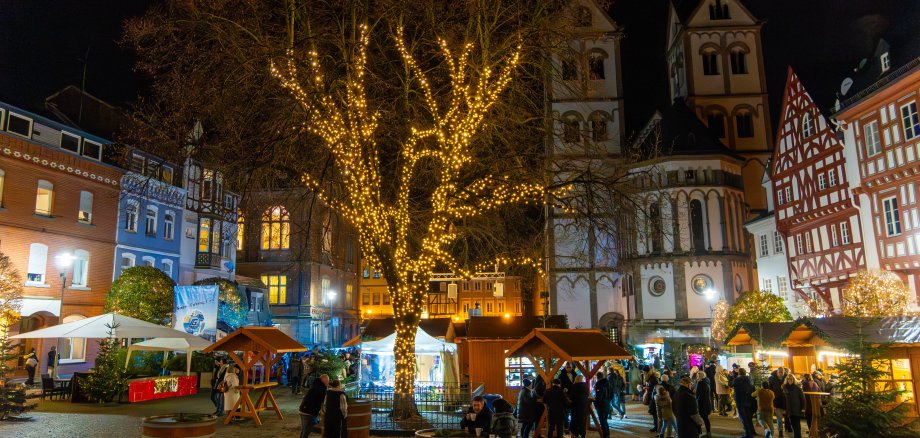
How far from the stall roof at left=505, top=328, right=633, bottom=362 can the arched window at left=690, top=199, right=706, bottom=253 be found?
28.1 metres

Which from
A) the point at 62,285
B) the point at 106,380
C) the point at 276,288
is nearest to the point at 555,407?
the point at 106,380

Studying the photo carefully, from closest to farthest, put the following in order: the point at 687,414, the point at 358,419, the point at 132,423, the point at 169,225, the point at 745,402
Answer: the point at 687,414
the point at 358,419
the point at 745,402
the point at 132,423
the point at 169,225

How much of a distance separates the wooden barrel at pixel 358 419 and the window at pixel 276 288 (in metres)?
41.1

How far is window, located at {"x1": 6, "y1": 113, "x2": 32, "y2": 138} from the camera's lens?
27880 mm

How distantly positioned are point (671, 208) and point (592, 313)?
30.1 ft

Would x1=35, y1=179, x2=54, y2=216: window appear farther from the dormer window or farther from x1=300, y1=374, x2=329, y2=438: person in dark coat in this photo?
the dormer window

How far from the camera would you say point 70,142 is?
31.2 metres

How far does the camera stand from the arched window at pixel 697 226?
140ft

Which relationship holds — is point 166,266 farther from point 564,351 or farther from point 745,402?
point 745,402

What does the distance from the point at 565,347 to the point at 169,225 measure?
28.9m

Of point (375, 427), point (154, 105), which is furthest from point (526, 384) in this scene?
point (154, 105)

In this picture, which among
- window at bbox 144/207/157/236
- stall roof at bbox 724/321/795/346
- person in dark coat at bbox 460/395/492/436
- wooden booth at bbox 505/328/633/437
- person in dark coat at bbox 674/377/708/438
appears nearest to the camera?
person in dark coat at bbox 460/395/492/436

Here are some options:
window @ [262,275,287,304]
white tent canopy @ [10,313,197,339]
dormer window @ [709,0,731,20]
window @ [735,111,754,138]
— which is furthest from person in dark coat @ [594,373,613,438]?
dormer window @ [709,0,731,20]

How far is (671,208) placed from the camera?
4303 centimetres
